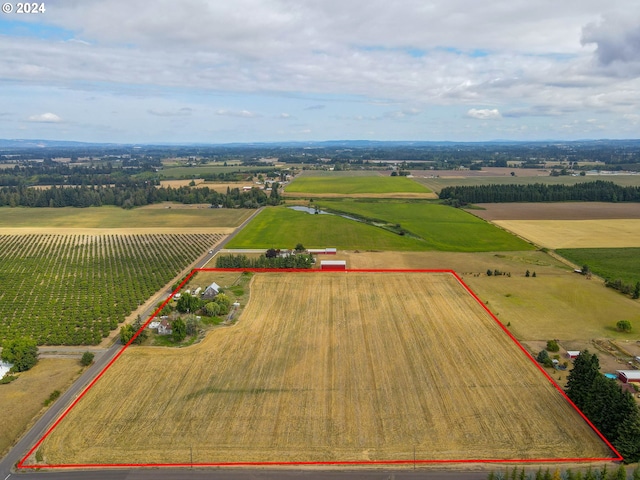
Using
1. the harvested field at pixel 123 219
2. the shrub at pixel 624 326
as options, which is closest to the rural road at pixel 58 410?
the shrub at pixel 624 326

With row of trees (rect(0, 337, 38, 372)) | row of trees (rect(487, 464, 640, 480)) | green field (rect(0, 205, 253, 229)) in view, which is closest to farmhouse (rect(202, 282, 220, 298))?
row of trees (rect(0, 337, 38, 372))

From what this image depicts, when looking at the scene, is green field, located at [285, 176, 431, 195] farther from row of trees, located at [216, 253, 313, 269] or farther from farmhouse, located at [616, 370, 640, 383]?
farmhouse, located at [616, 370, 640, 383]

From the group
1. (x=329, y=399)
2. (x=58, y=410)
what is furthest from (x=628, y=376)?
(x=58, y=410)

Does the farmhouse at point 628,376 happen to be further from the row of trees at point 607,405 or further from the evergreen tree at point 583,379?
the evergreen tree at point 583,379

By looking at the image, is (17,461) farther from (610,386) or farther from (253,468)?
(610,386)

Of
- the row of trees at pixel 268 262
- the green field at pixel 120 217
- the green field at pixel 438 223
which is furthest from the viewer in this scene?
the green field at pixel 120 217

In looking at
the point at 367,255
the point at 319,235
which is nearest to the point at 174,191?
the point at 319,235

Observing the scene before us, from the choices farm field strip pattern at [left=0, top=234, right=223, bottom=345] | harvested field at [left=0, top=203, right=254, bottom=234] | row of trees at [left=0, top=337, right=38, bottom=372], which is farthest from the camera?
harvested field at [left=0, top=203, right=254, bottom=234]
